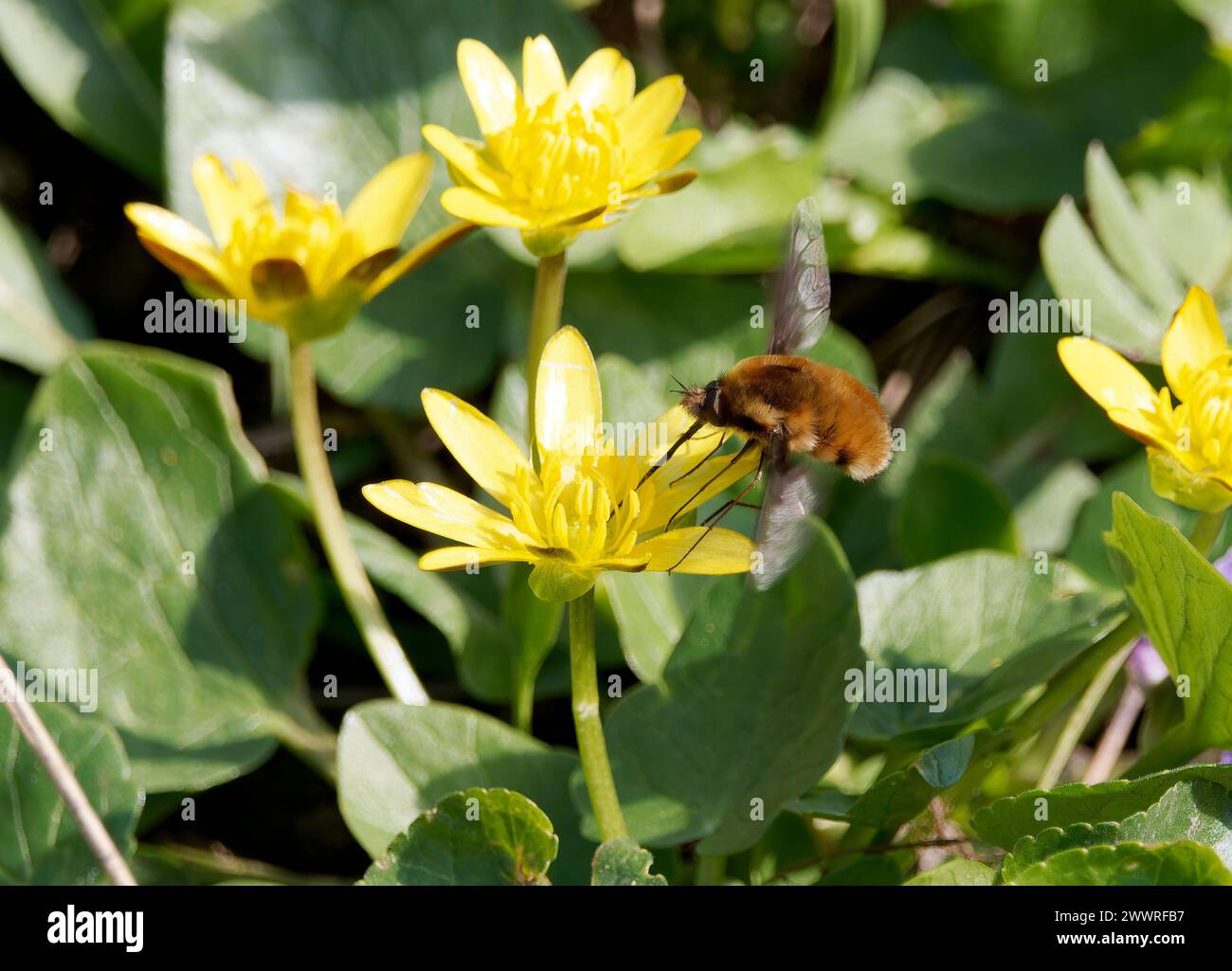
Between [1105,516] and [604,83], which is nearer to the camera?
[604,83]

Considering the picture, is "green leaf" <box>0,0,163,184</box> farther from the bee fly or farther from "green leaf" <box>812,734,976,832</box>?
"green leaf" <box>812,734,976,832</box>

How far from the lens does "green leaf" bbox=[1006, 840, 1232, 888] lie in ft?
3.92

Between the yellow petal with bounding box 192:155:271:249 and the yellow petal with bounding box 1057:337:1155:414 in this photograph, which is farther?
the yellow petal with bounding box 192:155:271:249

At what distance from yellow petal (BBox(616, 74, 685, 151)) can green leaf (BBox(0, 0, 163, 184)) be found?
108 centimetres

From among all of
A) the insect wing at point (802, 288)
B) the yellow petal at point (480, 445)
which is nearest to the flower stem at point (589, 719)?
the yellow petal at point (480, 445)

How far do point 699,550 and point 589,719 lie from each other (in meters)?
0.21

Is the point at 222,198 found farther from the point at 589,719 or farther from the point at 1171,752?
the point at 1171,752

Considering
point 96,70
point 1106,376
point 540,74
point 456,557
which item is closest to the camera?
point 456,557

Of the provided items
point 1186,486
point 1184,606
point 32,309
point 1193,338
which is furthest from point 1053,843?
point 32,309

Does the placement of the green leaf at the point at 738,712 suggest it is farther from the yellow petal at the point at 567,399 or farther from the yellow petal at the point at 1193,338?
the yellow petal at the point at 1193,338

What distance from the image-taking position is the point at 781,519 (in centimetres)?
117

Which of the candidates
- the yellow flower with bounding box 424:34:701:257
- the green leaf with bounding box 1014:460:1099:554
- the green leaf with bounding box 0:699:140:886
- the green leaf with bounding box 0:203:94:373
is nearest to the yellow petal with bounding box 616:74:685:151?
the yellow flower with bounding box 424:34:701:257

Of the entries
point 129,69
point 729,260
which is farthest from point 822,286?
point 129,69

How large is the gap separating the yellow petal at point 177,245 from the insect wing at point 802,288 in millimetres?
630
